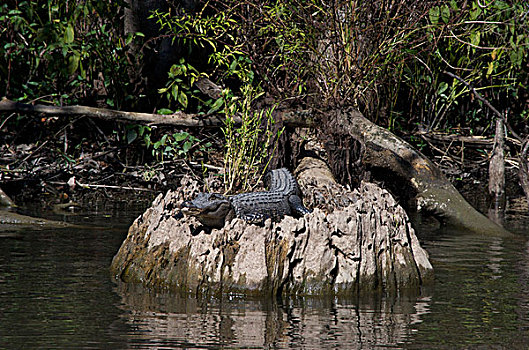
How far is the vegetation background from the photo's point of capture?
9.68 meters

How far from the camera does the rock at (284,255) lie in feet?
16.6

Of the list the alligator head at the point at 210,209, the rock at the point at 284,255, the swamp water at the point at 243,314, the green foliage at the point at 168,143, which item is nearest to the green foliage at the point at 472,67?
the green foliage at the point at 168,143

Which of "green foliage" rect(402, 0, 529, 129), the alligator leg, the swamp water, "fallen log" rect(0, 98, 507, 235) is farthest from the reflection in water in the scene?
"green foliage" rect(402, 0, 529, 129)

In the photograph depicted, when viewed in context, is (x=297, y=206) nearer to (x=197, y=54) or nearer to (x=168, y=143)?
(x=168, y=143)

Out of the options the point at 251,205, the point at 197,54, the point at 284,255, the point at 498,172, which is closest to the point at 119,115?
the point at 197,54

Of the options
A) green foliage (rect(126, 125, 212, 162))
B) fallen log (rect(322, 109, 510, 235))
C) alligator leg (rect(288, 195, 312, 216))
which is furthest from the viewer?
green foliage (rect(126, 125, 212, 162))

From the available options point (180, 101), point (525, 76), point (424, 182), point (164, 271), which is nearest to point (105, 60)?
point (180, 101)

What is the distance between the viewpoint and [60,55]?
423 inches

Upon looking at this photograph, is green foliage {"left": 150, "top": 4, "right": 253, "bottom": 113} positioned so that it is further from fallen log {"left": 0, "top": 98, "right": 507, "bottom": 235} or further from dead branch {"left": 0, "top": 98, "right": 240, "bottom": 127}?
fallen log {"left": 0, "top": 98, "right": 507, "bottom": 235}

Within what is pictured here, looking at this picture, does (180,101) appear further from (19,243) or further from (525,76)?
(525,76)

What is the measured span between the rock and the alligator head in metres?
0.09

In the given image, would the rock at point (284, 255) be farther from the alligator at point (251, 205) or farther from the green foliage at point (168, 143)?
the green foliage at point (168, 143)

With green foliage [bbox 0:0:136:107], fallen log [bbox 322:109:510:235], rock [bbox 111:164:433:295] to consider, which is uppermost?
green foliage [bbox 0:0:136:107]

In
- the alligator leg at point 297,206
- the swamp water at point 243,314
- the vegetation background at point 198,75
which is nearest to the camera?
the swamp water at point 243,314
